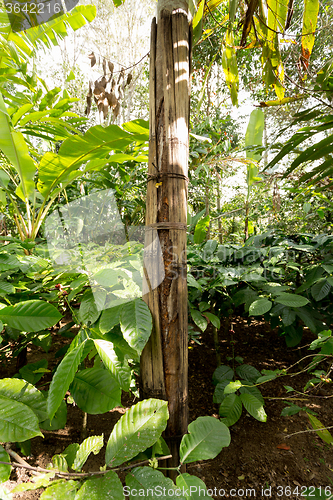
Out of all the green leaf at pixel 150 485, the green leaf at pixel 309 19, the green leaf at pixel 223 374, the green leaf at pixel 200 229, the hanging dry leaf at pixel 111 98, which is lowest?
the green leaf at pixel 223 374

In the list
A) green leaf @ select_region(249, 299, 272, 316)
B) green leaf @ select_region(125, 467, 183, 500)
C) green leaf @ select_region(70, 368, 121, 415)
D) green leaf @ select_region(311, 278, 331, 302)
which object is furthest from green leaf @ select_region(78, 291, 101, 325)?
green leaf @ select_region(311, 278, 331, 302)

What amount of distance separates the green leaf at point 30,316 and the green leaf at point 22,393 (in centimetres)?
11

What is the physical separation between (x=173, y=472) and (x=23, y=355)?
0.72 meters

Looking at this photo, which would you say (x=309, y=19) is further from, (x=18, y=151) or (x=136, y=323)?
(x=136, y=323)

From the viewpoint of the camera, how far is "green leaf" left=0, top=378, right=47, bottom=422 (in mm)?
525

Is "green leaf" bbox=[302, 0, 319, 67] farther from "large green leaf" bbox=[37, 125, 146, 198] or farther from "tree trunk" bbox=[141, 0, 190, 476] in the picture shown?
"large green leaf" bbox=[37, 125, 146, 198]

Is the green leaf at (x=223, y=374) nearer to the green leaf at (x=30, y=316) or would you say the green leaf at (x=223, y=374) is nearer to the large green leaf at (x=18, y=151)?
the green leaf at (x=30, y=316)

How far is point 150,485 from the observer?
0.45m

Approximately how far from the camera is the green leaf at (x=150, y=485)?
44 cm

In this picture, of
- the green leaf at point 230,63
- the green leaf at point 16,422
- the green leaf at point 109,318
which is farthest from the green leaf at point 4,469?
the green leaf at point 230,63

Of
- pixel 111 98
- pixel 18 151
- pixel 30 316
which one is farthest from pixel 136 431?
pixel 111 98

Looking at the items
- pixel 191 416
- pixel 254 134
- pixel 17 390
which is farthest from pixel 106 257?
pixel 254 134

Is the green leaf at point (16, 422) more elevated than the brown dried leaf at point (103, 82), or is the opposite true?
the brown dried leaf at point (103, 82)

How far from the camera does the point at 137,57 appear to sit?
20.4ft
